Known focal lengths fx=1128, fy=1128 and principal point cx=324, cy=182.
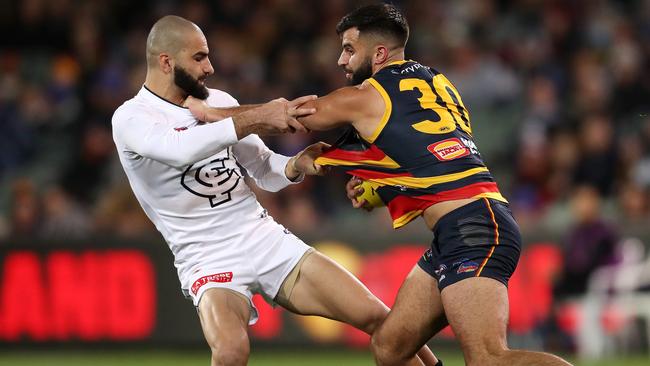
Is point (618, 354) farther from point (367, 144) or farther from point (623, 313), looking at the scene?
point (367, 144)

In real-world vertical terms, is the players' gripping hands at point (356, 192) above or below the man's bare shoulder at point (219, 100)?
below

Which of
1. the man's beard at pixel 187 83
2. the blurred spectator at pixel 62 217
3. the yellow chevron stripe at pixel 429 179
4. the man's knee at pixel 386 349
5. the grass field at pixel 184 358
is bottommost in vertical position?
the grass field at pixel 184 358

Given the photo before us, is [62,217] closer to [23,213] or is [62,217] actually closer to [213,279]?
[23,213]

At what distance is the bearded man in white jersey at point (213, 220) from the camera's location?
727 cm

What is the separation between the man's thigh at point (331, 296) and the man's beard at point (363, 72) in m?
1.26

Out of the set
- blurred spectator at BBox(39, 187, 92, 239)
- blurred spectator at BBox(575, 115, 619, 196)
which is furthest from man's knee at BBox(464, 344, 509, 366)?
blurred spectator at BBox(39, 187, 92, 239)

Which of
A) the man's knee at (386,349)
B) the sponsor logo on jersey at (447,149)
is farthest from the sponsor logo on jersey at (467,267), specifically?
the man's knee at (386,349)

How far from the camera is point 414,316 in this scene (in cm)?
695

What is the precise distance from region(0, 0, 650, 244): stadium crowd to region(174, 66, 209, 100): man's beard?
644 cm

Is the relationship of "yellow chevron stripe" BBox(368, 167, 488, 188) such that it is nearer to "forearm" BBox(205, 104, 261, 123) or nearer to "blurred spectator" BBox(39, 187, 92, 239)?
"forearm" BBox(205, 104, 261, 123)

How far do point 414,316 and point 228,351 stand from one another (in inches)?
45.6

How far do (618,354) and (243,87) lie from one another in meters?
6.20

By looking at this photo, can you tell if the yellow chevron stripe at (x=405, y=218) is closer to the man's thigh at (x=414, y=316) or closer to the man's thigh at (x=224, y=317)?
the man's thigh at (x=414, y=316)

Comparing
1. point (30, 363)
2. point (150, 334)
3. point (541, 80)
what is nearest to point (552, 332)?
point (541, 80)
